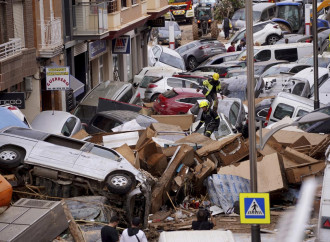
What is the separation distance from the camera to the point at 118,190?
1554 centimetres

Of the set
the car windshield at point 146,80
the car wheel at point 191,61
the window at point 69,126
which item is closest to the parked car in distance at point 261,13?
the car wheel at point 191,61

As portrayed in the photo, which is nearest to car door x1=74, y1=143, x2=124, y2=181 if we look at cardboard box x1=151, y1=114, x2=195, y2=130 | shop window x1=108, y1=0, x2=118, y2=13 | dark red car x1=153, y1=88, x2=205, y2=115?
cardboard box x1=151, y1=114, x2=195, y2=130

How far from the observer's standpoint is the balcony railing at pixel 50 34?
28594 millimetres

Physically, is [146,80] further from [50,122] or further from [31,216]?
[31,216]

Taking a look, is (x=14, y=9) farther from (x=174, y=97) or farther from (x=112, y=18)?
Answer: (x=112, y=18)

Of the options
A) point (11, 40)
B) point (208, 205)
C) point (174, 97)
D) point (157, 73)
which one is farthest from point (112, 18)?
point (208, 205)

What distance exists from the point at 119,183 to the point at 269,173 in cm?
354

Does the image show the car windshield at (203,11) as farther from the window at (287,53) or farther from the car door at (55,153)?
the car door at (55,153)

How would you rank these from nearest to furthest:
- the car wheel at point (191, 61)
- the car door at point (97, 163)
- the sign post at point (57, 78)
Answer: the car door at point (97, 163), the sign post at point (57, 78), the car wheel at point (191, 61)

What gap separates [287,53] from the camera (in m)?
40.2

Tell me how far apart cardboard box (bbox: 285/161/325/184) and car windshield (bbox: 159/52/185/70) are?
23.5 meters

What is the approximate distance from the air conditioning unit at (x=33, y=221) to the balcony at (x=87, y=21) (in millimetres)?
19451

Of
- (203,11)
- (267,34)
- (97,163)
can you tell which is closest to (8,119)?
(97,163)

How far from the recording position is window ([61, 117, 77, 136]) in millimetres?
23491
